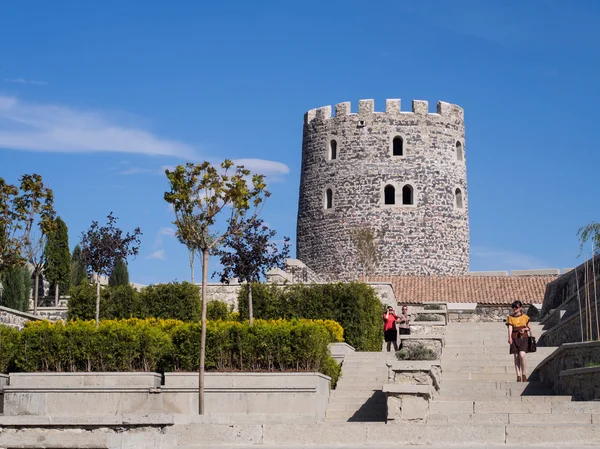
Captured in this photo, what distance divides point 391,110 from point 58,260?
53.7 feet

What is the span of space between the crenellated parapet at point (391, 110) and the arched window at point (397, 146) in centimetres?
123

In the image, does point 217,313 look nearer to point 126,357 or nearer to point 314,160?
point 126,357

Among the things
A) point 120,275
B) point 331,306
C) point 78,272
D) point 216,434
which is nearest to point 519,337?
point 216,434

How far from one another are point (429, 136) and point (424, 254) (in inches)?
214

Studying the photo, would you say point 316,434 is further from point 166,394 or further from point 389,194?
point 389,194

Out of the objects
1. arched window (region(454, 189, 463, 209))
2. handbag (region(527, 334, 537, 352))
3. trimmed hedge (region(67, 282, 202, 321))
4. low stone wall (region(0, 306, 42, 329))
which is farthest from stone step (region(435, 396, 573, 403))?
arched window (region(454, 189, 463, 209))

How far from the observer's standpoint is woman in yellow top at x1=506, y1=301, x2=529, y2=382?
1677 cm

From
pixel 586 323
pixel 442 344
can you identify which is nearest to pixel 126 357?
pixel 442 344

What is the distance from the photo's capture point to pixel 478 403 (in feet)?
46.7

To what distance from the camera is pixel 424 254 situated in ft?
154

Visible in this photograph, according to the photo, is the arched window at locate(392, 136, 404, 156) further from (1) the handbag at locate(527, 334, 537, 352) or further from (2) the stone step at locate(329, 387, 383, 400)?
(1) the handbag at locate(527, 334, 537, 352)

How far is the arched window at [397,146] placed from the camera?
47312mm

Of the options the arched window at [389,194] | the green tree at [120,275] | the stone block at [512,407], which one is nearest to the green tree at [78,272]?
the green tree at [120,275]

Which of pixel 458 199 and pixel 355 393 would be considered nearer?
pixel 355 393
